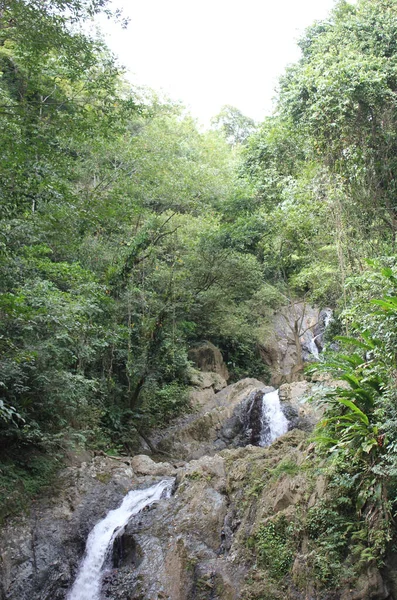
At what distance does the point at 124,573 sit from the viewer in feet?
22.9

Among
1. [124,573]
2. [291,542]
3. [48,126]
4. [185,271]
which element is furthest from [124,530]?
[185,271]

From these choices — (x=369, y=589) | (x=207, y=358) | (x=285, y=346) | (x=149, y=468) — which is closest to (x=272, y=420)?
(x=149, y=468)

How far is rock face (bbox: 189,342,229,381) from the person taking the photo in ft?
57.7

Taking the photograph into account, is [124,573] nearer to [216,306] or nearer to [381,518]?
[381,518]

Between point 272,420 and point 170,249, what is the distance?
21.4 feet

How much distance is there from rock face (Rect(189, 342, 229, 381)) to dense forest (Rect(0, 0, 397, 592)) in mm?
489

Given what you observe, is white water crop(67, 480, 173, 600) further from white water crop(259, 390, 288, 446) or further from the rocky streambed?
white water crop(259, 390, 288, 446)

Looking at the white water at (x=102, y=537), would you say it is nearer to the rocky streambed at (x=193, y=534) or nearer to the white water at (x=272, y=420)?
the rocky streambed at (x=193, y=534)

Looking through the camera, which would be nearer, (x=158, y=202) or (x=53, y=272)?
(x=53, y=272)

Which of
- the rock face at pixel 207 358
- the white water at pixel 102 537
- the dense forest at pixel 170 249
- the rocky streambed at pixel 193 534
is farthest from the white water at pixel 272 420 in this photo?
the white water at pixel 102 537

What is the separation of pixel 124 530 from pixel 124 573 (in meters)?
0.74

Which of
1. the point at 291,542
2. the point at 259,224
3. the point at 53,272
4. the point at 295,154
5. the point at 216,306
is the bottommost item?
the point at 291,542

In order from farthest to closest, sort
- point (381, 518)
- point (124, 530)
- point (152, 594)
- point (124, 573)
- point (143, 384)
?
point (143, 384)
point (124, 530)
point (124, 573)
point (152, 594)
point (381, 518)

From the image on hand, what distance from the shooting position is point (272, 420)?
13133 millimetres
